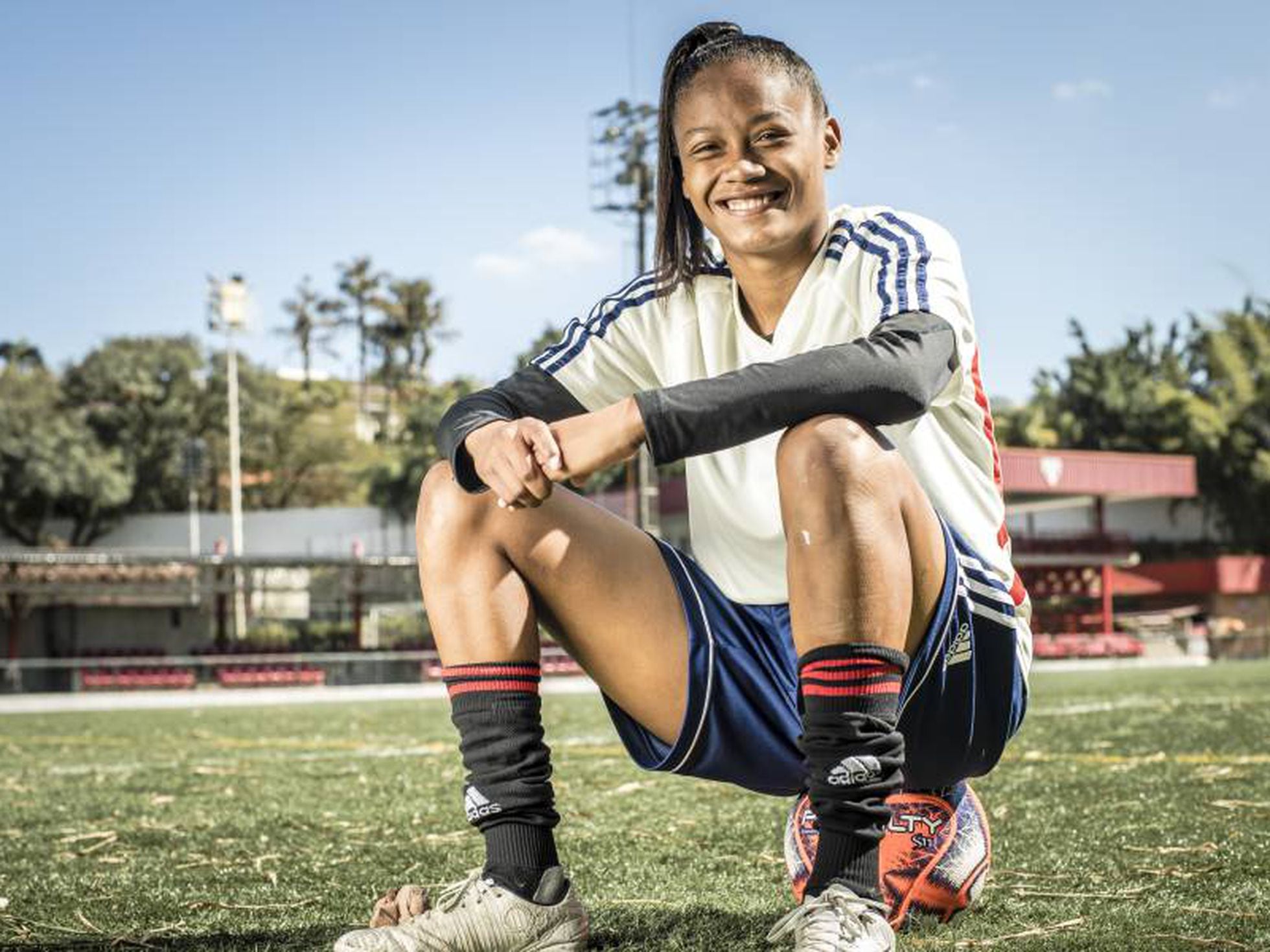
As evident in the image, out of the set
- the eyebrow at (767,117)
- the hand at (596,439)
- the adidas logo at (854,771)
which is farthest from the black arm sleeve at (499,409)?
the adidas logo at (854,771)

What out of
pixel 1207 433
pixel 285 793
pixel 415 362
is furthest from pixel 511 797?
pixel 415 362

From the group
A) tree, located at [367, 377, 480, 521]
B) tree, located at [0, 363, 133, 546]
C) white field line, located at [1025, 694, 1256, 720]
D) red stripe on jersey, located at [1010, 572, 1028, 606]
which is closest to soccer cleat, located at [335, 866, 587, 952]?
red stripe on jersey, located at [1010, 572, 1028, 606]

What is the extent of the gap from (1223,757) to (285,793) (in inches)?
164

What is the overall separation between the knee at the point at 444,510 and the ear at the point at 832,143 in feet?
3.18

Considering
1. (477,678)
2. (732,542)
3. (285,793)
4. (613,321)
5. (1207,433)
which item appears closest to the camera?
(477,678)

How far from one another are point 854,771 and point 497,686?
2.16 feet

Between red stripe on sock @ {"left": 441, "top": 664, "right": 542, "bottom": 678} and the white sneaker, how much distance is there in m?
0.62

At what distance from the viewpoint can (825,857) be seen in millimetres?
2311

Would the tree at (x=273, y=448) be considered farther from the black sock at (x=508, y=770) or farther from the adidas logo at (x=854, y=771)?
the adidas logo at (x=854, y=771)

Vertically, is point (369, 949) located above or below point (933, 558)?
below

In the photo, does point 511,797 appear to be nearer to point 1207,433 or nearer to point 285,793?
point 285,793

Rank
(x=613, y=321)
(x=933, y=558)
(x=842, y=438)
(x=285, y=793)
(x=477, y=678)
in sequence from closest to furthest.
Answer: (x=842, y=438) < (x=933, y=558) < (x=477, y=678) < (x=613, y=321) < (x=285, y=793)

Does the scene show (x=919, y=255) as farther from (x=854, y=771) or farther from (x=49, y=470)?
(x=49, y=470)

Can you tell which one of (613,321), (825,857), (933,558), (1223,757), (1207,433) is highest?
(1207,433)
